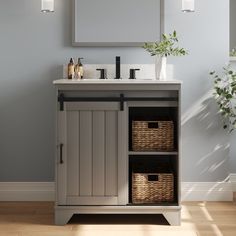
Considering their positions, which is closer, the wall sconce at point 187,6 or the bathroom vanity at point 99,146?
the bathroom vanity at point 99,146

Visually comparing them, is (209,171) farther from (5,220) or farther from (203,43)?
(5,220)

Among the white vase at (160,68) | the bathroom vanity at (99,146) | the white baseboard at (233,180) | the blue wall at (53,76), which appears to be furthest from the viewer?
the white baseboard at (233,180)

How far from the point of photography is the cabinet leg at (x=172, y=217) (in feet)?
10.2

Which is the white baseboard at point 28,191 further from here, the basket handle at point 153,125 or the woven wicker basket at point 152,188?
the basket handle at point 153,125

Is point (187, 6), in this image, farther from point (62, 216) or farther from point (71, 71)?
point (62, 216)

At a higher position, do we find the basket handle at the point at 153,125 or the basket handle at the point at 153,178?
the basket handle at the point at 153,125

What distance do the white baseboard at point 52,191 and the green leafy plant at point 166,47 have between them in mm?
880

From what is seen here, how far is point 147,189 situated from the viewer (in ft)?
10.4

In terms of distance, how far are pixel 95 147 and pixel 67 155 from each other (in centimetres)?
17

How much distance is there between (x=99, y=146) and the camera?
3119mm

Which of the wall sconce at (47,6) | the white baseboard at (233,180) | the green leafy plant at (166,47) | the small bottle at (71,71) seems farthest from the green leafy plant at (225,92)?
the wall sconce at (47,6)

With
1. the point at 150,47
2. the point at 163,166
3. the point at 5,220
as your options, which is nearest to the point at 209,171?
the point at 163,166

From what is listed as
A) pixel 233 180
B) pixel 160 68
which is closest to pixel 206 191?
pixel 233 180

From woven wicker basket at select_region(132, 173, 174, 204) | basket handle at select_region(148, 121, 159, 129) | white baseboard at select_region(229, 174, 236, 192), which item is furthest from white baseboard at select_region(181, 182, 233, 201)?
basket handle at select_region(148, 121, 159, 129)
